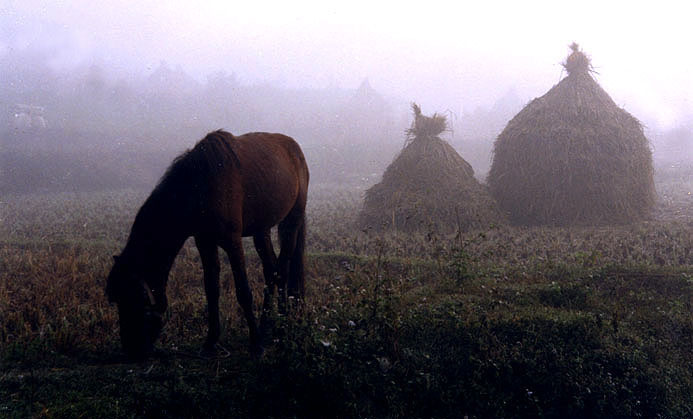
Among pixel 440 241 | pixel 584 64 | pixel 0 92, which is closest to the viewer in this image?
pixel 440 241

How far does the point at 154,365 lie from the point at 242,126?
4769 centimetres

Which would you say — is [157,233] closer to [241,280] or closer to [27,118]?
[241,280]

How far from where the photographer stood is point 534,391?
12.3ft

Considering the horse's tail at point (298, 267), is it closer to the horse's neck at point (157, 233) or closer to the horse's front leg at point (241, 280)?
the horse's front leg at point (241, 280)

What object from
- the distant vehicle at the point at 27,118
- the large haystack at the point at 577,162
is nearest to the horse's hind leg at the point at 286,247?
the large haystack at the point at 577,162

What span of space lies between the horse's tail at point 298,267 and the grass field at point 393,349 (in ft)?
0.80

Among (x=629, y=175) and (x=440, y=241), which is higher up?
(x=629, y=175)

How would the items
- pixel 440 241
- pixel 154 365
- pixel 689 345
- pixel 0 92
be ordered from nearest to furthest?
1. pixel 154 365
2. pixel 689 345
3. pixel 440 241
4. pixel 0 92

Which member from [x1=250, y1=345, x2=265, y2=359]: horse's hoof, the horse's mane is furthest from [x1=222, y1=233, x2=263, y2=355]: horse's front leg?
the horse's mane

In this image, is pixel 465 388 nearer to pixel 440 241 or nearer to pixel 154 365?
pixel 154 365

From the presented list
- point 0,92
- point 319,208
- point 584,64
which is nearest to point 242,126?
point 0,92

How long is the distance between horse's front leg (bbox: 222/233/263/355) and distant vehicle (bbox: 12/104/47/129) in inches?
1357

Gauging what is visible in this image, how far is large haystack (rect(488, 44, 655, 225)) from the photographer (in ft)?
34.8

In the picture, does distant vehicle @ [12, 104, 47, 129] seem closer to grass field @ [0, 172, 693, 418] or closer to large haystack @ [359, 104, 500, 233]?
large haystack @ [359, 104, 500, 233]
